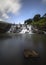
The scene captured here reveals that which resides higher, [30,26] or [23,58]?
[30,26]

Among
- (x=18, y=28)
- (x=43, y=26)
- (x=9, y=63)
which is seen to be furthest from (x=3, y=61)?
(x=18, y=28)

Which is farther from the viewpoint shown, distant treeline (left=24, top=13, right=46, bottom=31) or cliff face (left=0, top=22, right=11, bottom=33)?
distant treeline (left=24, top=13, right=46, bottom=31)

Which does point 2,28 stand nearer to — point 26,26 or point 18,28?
point 18,28

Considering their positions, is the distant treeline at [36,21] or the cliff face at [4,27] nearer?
the cliff face at [4,27]

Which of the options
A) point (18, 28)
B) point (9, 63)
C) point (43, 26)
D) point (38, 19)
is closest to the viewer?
point (9, 63)

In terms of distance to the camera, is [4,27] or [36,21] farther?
[36,21]

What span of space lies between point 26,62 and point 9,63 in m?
1.50

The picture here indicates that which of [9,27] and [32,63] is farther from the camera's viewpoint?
[9,27]

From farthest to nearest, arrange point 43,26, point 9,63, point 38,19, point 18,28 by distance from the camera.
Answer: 1. point 38,19
2. point 18,28
3. point 43,26
4. point 9,63

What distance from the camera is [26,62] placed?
424 inches

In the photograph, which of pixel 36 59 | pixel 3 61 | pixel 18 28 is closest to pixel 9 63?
pixel 3 61

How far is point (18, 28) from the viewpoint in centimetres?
5109

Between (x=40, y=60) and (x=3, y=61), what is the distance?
3341 millimetres

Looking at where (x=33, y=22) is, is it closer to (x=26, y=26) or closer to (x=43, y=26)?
(x=26, y=26)
